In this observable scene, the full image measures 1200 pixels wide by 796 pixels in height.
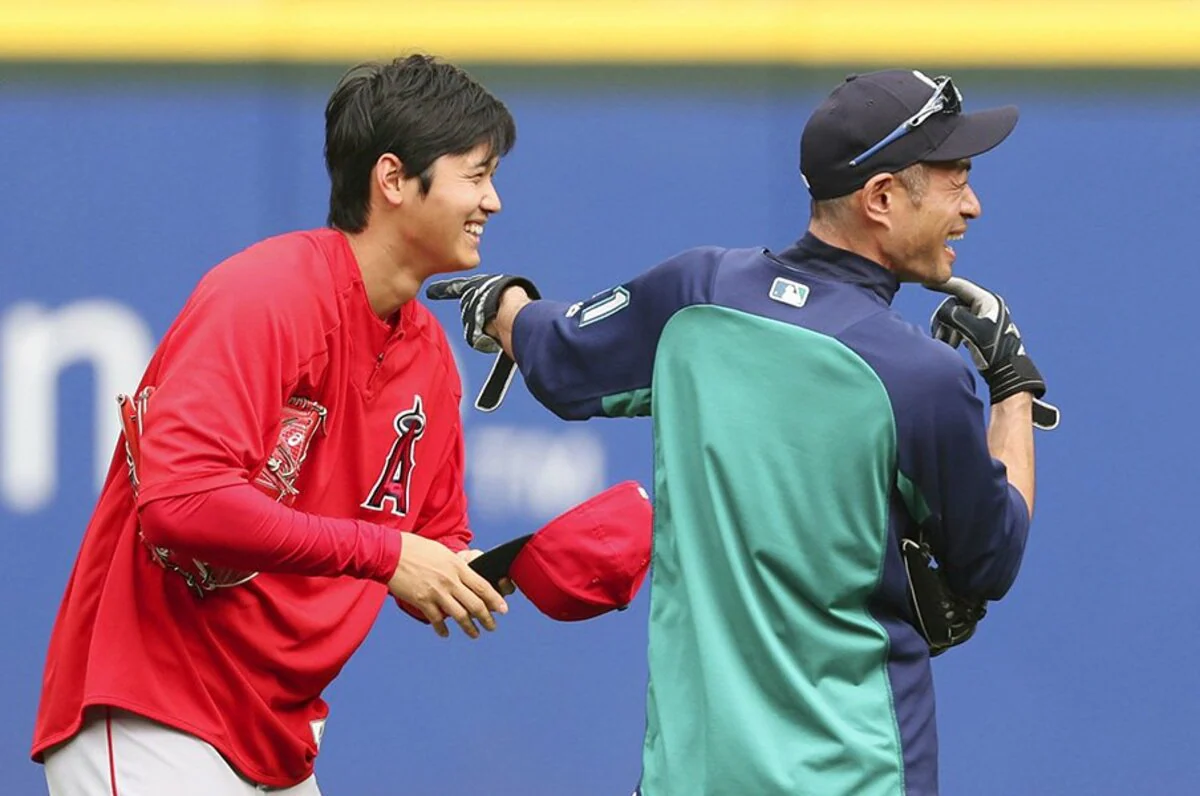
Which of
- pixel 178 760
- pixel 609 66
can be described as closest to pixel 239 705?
pixel 178 760

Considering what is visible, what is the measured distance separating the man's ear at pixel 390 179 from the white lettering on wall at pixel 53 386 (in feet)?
5.84

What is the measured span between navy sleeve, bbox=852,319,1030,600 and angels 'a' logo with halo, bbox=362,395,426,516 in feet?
2.94

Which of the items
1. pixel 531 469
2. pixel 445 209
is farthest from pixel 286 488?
pixel 531 469

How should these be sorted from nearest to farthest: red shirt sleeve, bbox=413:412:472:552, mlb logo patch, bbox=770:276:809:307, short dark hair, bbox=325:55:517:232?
1. mlb logo patch, bbox=770:276:809:307
2. short dark hair, bbox=325:55:517:232
3. red shirt sleeve, bbox=413:412:472:552

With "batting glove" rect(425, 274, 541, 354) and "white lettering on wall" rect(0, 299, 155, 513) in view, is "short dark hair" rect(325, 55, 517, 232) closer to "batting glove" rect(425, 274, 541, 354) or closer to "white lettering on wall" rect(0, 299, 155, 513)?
"batting glove" rect(425, 274, 541, 354)

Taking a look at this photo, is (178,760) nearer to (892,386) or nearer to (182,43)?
(892,386)

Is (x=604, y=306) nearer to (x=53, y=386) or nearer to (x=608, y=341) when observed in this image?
(x=608, y=341)

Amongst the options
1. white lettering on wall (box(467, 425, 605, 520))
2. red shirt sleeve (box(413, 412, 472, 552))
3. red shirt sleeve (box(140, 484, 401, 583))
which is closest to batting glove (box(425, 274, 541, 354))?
red shirt sleeve (box(413, 412, 472, 552))

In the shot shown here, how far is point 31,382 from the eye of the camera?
490 centimetres

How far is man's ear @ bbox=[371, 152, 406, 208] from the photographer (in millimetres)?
3270

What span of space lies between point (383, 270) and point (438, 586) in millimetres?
575

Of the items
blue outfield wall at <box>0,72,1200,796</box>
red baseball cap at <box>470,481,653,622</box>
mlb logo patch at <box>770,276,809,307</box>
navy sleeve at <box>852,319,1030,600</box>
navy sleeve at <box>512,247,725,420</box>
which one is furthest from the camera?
blue outfield wall at <box>0,72,1200,796</box>

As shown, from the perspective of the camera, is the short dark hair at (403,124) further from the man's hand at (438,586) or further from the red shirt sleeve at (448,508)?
the man's hand at (438,586)

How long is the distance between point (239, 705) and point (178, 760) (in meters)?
0.13
